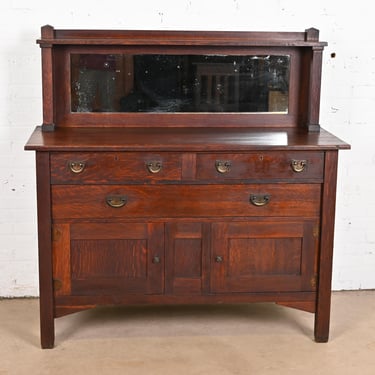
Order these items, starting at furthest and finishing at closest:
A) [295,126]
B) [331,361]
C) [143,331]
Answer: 1. [295,126]
2. [143,331]
3. [331,361]

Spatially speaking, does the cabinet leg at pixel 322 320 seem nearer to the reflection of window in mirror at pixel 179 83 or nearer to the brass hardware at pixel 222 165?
the brass hardware at pixel 222 165

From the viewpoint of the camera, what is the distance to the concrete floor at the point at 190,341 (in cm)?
325

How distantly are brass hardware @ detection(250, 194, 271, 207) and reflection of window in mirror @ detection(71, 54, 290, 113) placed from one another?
0.63 meters

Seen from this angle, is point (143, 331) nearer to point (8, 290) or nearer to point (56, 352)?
point (56, 352)

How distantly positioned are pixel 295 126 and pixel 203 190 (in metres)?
0.77

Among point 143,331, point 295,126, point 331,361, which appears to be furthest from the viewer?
point 295,126

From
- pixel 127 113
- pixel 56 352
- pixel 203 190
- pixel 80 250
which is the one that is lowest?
pixel 56 352

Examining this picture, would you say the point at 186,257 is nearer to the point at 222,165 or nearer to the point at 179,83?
the point at 222,165

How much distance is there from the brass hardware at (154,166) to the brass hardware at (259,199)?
16.4 inches

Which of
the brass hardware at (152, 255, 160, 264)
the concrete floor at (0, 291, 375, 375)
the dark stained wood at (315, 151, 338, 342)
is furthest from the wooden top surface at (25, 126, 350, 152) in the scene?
the concrete floor at (0, 291, 375, 375)

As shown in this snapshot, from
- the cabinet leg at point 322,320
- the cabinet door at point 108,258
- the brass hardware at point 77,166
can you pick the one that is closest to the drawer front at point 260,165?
the cabinet door at point 108,258

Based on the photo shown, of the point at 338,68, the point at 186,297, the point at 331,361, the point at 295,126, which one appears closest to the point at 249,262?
the point at 186,297

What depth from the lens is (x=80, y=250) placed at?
11.0ft

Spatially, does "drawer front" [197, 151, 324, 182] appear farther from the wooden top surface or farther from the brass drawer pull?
the brass drawer pull
